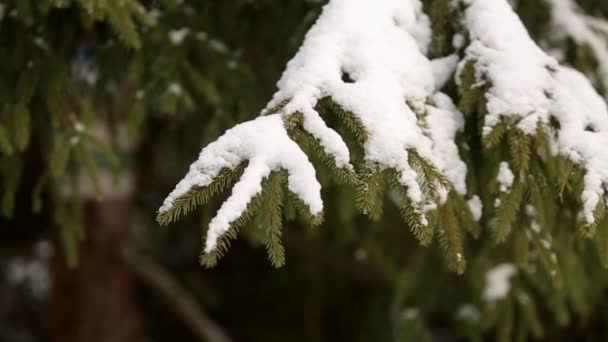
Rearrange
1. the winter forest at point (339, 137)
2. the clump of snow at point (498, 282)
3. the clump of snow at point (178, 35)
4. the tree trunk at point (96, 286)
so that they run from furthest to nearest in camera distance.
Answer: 1. the tree trunk at point (96, 286)
2. the clump of snow at point (498, 282)
3. the clump of snow at point (178, 35)
4. the winter forest at point (339, 137)

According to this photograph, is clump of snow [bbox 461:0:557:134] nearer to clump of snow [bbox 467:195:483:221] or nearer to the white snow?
→ the white snow

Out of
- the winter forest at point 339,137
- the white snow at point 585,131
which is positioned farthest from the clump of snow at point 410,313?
the white snow at point 585,131

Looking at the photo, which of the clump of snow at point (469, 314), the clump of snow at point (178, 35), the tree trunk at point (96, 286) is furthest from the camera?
the tree trunk at point (96, 286)

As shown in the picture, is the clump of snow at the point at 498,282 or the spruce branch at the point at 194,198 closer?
the spruce branch at the point at 194,198

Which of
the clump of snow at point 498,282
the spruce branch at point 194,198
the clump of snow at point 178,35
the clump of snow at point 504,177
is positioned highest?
the spruce branch at point 194,198

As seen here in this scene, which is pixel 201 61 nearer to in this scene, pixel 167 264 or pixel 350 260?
pixel 350 260

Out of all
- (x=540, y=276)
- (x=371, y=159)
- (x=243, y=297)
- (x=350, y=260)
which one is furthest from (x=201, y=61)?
(x=243, y=297)

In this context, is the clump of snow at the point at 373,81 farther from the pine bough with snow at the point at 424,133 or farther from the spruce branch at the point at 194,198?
the spruce branch at the point at 194,198
